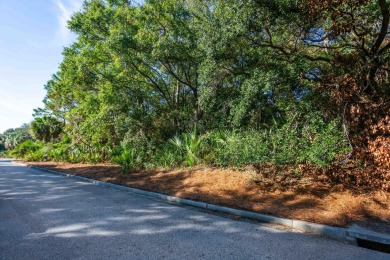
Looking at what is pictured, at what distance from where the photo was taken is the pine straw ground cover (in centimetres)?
503

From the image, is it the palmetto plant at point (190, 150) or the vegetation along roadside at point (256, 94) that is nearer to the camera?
the vegetation along roadside at point (256, 94)

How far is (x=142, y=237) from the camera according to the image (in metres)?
3.91

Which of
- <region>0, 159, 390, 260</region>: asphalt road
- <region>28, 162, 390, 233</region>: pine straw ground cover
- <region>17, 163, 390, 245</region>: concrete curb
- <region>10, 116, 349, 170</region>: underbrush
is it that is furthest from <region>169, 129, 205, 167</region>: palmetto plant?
<region>0, 159, 390, 260</region>: asphalt road

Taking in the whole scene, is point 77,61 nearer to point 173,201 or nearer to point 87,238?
point 173,201

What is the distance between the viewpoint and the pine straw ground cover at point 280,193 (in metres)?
5.03

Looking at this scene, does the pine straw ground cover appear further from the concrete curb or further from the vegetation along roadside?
the concrete curb

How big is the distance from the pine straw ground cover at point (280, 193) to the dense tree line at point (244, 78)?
0.71 metres

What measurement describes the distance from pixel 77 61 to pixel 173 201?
34.7 feet

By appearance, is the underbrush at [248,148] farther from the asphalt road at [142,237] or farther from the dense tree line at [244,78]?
the asphalt road at [142,237]

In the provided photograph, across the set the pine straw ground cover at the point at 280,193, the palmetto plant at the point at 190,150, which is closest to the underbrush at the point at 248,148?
the palmetto plant at the point at 190,150

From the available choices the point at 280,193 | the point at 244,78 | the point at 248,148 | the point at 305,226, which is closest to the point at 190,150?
the point at 248,148

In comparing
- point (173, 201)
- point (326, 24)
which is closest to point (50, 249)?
point (173, 201)

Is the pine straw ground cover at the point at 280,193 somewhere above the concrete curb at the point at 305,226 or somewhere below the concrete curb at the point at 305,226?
above

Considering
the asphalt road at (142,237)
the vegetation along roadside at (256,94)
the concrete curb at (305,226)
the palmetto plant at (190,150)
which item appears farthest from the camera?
the palmetto plant at (190,150)
